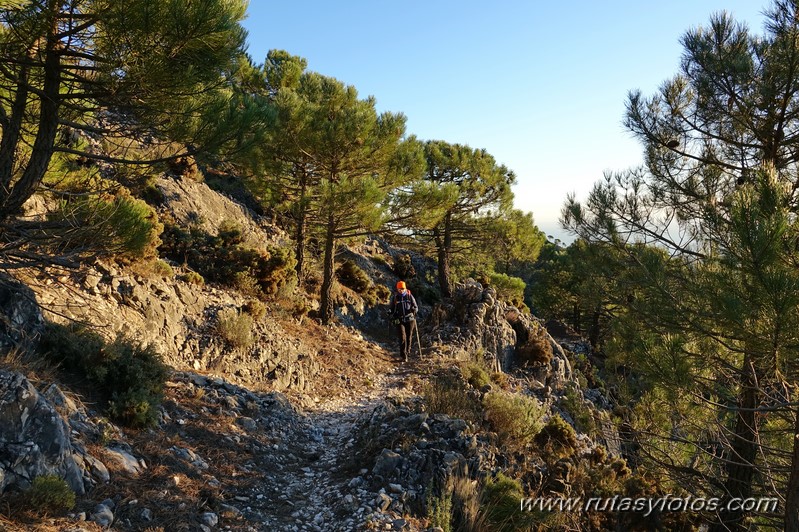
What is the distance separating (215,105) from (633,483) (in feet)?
26.9

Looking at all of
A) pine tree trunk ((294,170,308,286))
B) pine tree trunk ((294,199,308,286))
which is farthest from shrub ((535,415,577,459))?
pine tree trunk ((294,199,308,286))

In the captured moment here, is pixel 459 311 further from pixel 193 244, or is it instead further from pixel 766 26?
pixel 766 26

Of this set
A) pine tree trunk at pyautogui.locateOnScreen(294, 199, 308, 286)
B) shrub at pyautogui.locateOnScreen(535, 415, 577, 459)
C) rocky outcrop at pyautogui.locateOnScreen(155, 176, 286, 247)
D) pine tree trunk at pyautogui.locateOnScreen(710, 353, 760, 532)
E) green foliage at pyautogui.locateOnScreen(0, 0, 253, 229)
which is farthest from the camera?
pine tree trunk at pyautogui.locateOnScreen(294, 199, 308, 286)

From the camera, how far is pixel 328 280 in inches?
535

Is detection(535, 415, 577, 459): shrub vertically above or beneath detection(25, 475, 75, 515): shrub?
above

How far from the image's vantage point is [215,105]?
5434 mm

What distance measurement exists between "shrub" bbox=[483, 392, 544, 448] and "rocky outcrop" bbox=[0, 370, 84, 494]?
232 inches

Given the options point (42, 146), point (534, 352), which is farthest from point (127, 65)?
point (534, 352)

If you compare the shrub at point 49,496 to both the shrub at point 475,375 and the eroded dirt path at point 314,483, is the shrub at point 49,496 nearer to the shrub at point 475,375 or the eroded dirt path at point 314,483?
the eroded dirt path at point 314,483

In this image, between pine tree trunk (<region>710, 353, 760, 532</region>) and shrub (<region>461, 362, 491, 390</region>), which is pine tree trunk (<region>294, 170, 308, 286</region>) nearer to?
shrub (<region>461, 362, 491, 390</region>)

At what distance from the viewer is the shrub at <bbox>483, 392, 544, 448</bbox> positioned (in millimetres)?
7648

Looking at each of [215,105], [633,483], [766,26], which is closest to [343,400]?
[633,483]

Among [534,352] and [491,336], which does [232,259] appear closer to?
[491,336]

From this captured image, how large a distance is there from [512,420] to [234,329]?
5.81 meters
